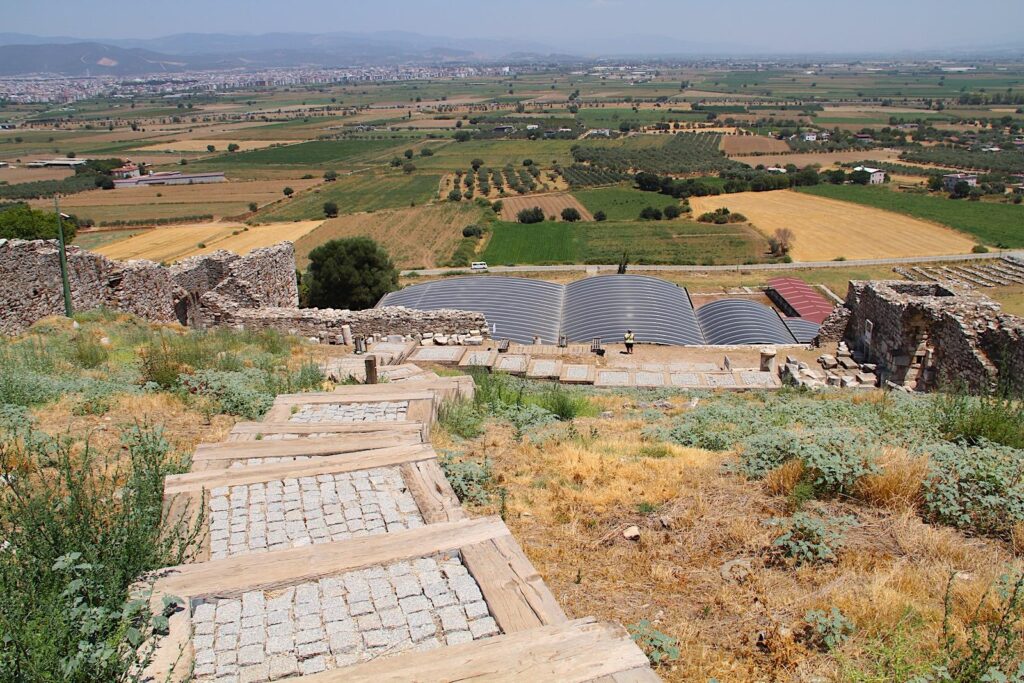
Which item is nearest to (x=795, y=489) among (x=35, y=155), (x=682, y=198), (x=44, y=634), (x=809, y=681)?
(x=809, y=681)

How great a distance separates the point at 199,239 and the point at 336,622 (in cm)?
5932

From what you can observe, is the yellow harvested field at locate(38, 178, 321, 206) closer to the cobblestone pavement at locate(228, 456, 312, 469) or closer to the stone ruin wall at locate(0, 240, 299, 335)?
the stone ruin wall at locate(0, 240, 299, 335)

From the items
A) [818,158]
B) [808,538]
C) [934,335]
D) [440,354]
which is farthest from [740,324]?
[818,158]

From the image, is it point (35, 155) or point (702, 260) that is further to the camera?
point (35, 155)

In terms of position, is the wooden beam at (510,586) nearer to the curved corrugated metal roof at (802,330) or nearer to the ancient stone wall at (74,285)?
the ancient stone wall at (74,285)

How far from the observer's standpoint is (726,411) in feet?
32.6

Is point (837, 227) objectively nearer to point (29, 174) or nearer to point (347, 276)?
point (347, 276)

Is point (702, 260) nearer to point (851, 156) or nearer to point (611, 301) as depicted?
point (611, 301)

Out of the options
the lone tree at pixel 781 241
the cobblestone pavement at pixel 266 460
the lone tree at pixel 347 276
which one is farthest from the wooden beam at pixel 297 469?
the lone tree at pixel 781 241

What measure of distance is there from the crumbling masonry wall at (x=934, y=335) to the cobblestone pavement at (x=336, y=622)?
11.5 m

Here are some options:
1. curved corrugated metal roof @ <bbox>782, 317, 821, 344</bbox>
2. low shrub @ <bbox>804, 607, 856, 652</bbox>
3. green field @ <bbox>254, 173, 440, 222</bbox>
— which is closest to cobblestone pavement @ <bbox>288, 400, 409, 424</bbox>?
low shrub @ <bbox>804, 607, 856, 652</bbox>

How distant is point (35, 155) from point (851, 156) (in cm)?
12837

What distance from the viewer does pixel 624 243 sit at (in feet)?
196

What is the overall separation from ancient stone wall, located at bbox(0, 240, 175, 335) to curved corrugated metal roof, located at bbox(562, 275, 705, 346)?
1273 cm
